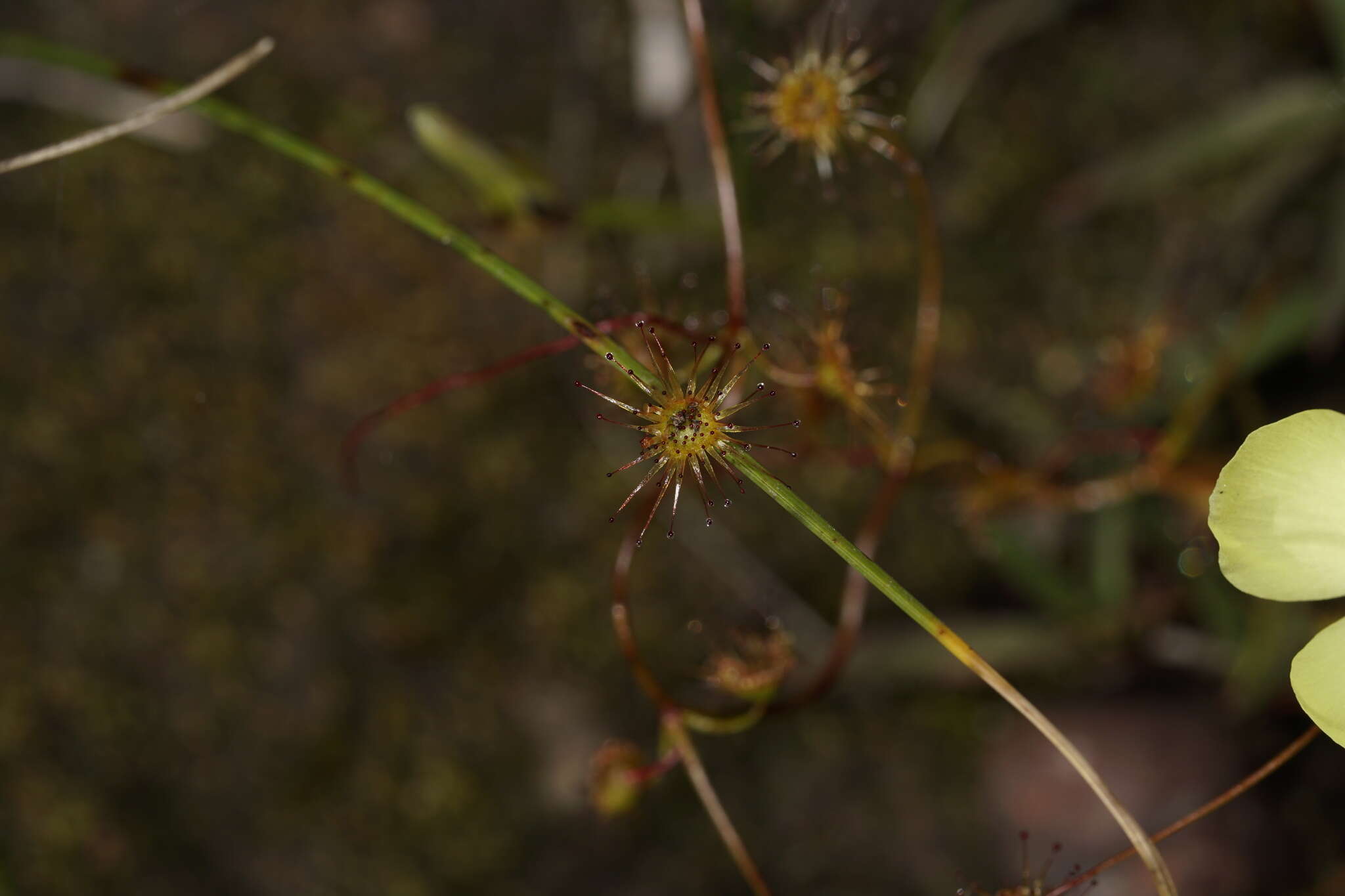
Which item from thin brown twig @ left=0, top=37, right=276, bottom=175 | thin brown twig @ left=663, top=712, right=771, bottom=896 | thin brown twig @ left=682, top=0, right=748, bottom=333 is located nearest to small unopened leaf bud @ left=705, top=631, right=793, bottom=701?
thin brown twig @ left=663, top=712, right=771, bottom=896

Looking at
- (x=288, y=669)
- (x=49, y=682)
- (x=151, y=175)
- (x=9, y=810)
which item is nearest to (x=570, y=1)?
(x=151, y=175)

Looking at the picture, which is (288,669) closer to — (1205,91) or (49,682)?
(49,682)

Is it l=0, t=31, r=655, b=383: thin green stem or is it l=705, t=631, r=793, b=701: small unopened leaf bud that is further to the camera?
l=705, t=631, r=793, b=701: small unopened leaf bud

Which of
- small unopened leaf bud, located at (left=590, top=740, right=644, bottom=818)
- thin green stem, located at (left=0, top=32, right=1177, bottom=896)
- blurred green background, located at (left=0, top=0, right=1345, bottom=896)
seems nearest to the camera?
thin green stem, located at (left=0, top=32, right=1177, bottom=896)

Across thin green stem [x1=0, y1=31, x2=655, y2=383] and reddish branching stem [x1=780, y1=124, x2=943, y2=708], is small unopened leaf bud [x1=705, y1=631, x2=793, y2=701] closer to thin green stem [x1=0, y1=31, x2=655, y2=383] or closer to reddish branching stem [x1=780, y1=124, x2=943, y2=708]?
reddish branching stem [x1=780, y1=124, x2=943, y2=708]

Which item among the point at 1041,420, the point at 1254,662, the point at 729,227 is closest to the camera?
the point at 729,227

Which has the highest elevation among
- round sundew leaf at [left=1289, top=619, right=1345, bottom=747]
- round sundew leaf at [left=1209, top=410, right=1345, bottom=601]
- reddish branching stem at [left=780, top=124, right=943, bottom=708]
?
reddish branching stem at [left=780, top=124, right=943, bottom=708]
